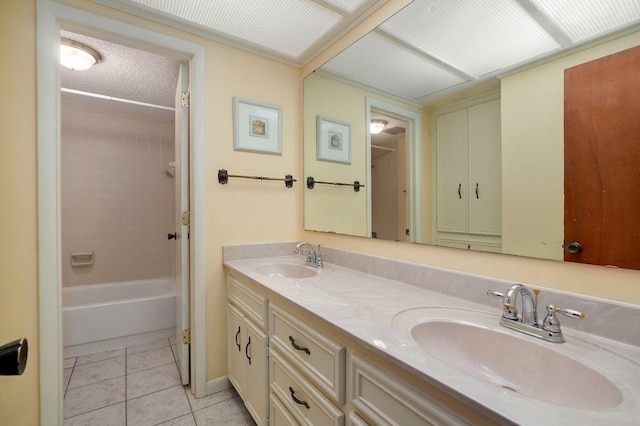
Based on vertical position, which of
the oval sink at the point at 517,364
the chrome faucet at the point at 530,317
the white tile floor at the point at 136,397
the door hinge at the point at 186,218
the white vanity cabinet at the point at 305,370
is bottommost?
the white tile floor at the point at 136,397

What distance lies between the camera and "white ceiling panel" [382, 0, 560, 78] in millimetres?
962

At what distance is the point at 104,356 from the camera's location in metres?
2.21

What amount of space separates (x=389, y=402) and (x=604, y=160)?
0.87 m

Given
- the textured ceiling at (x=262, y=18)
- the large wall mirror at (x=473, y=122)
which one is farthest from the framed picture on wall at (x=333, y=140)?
the textured ceiling at (x=262, y=18)

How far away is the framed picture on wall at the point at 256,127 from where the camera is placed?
1789 millimetres

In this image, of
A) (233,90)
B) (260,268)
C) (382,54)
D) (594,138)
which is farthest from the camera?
(233,90)

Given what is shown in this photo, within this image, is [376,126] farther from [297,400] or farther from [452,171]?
[297,400]

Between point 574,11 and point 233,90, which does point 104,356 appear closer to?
point 233,90

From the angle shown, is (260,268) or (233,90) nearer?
(260,268)

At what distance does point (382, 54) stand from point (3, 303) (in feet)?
6.90

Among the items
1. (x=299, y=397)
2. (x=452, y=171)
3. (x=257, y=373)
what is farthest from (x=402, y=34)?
(x=257, y=373)

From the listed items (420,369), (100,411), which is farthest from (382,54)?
(100,411)

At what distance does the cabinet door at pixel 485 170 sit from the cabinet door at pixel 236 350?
49.6 inches

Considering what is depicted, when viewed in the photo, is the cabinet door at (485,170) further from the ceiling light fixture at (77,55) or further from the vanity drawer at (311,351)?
the ceiling light fixture at (77,55)
